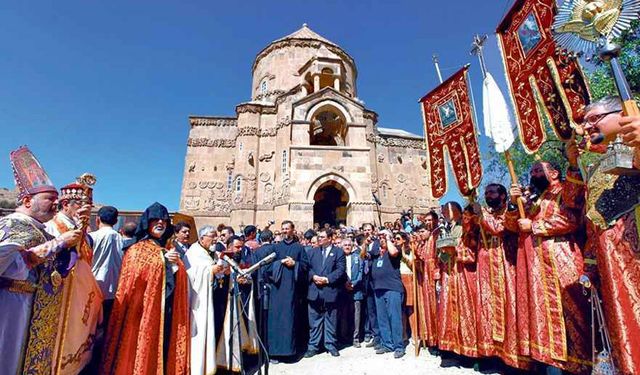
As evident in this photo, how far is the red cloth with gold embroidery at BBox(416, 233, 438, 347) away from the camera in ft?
17.4

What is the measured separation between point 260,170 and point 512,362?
18062mm

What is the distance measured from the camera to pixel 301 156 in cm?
1756

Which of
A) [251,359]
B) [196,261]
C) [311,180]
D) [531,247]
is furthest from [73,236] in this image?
[311,180]

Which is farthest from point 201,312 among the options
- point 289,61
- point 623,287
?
point 289,61

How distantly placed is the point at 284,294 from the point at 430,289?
8.34 ft

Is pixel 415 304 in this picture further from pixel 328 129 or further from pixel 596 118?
pixel 328 129

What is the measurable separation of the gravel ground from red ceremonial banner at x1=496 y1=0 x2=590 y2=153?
329cm

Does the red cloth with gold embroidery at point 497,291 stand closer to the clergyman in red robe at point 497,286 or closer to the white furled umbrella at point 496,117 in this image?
the clergyman in red robe at point 497,286

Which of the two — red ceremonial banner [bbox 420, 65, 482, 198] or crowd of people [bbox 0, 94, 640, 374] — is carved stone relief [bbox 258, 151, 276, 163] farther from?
red ceremonial banner [bbox 420, 65, 482, 198]

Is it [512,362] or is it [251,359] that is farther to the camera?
[251,359]

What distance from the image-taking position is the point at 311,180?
17109 millimetres

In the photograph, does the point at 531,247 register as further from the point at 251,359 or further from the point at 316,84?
the point at 316,84

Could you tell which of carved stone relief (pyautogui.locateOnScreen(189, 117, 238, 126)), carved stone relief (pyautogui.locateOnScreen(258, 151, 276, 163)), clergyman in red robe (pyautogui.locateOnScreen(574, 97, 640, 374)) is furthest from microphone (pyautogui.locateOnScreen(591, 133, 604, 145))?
carved stone relief (pyautogui.locateOnScreen(189, 117, 238, 126))

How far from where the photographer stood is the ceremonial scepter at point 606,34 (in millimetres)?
1972
